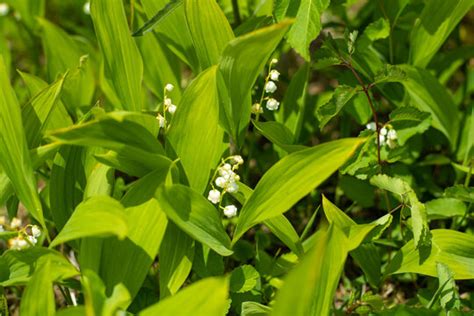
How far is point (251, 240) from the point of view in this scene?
83.9 inches

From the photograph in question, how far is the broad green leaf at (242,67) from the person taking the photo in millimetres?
1382

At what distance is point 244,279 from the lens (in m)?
1.54

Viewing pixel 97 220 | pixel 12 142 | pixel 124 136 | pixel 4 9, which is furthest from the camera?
pixel 4 9

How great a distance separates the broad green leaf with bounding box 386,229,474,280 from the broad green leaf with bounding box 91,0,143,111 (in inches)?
29.7

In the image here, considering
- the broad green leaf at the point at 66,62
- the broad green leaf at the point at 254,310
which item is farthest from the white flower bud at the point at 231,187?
the broad green leaf at the point at 66,62

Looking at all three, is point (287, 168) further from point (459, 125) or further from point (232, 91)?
point (459, 125)

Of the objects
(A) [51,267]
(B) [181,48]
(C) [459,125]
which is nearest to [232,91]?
(B) [181,48]

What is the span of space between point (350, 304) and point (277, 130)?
0.47 metres

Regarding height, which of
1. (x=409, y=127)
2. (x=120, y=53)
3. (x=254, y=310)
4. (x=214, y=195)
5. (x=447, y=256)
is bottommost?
(x=254, y=310)

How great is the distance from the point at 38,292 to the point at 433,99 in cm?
121

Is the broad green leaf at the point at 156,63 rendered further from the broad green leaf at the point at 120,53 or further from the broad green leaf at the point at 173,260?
the broad green leaf at the point at 173,260

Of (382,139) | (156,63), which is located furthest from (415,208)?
(156,63)

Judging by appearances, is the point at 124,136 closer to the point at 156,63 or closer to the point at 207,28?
the point at 207,28

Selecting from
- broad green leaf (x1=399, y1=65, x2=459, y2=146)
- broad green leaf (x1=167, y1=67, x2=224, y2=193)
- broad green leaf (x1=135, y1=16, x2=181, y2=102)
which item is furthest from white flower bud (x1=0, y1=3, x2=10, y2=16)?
broad green leaf (x1=399, y1=65, x2=459, y2=146)
